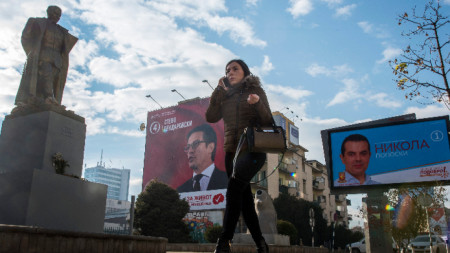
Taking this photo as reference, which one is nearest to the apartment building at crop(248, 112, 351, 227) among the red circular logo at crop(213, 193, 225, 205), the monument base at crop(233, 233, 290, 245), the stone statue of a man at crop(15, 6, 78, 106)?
the red circular logo at crop(213, 193, 225, 205)

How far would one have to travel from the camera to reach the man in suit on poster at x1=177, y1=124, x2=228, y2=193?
43.1 m

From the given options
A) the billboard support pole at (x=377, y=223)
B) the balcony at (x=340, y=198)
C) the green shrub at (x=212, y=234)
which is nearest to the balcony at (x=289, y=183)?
the balcony at (x=340, y=198)

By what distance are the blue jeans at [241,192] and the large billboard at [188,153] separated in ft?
126

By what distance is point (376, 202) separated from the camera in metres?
17.7

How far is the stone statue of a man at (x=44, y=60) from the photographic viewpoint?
251 inches

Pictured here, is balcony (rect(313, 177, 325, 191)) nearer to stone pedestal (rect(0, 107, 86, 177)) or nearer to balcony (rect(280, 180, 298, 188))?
balcony (rect(280, 180, 298, 188))

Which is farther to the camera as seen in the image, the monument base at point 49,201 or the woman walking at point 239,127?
the monument base at point 49,201

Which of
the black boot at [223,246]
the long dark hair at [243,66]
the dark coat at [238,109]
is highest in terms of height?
the long dark hair at [243,66]

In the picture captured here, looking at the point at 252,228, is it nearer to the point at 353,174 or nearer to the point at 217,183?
the point at 353,174

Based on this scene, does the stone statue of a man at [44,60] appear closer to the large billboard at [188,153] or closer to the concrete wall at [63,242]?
the concrete wall at [63,242]

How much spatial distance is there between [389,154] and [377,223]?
10.3ft

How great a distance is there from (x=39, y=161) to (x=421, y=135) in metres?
15.7

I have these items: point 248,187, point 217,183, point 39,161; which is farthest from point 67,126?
point 217,183

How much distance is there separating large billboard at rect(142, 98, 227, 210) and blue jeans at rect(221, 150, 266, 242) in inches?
1515
